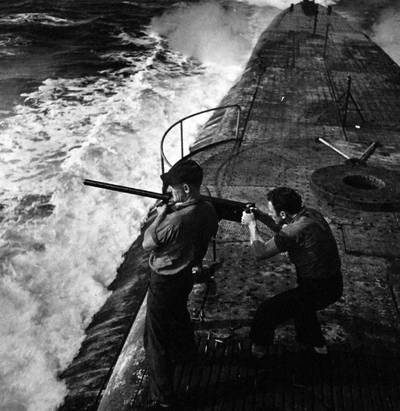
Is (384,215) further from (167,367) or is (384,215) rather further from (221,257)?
(167,367)

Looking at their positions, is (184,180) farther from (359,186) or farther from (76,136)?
(76,136)

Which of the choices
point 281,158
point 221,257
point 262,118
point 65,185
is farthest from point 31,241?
point 262,118

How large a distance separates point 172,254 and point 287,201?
1.23m

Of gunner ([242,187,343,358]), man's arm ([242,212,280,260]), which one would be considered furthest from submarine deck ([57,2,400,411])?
man's arm ([242,212,280,260])

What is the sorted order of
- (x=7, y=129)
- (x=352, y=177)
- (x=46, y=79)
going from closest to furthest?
(x=352, y=177) → (x=7, y=129) → (x=46, y=79)

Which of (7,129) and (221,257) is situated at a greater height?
(221,257)

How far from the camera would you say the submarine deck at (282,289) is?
5.11 m

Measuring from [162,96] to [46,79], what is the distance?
6411 millimetres

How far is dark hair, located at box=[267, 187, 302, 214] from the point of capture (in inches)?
172

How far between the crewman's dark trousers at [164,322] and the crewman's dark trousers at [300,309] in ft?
2.83

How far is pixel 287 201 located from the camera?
437cm

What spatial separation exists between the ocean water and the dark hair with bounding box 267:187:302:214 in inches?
183

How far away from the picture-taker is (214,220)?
4.44 meters

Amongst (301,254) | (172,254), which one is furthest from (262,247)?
(172,254)
